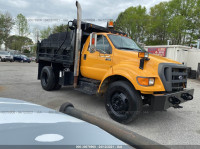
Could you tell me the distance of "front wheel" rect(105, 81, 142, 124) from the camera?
331cm

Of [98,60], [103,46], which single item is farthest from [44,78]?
[103,46]

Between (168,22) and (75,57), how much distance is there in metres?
32.6

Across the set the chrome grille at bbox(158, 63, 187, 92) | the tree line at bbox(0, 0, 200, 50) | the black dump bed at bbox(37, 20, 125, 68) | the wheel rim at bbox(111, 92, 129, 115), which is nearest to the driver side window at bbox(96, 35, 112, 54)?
the black dump bed at bbox(37, 20, 125, 68)

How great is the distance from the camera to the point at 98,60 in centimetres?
453

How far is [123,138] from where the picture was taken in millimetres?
Answer: 1549

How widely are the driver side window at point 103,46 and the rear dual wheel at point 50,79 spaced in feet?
8.45

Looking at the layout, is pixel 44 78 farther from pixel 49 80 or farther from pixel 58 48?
pixel 58 48

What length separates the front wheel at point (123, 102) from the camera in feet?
10.9

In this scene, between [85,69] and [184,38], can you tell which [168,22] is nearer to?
[184,38]

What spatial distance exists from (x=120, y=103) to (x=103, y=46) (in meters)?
1.77

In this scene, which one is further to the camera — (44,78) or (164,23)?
(164,23)

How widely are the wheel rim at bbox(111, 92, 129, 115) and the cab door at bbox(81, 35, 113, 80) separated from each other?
2.95 ft

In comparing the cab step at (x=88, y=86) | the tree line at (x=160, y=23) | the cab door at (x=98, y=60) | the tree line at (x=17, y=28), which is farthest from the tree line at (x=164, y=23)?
the cab step at (x=88, y=86)

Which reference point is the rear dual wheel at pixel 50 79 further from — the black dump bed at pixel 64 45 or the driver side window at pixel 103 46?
the driver side window at pixel 103 46
